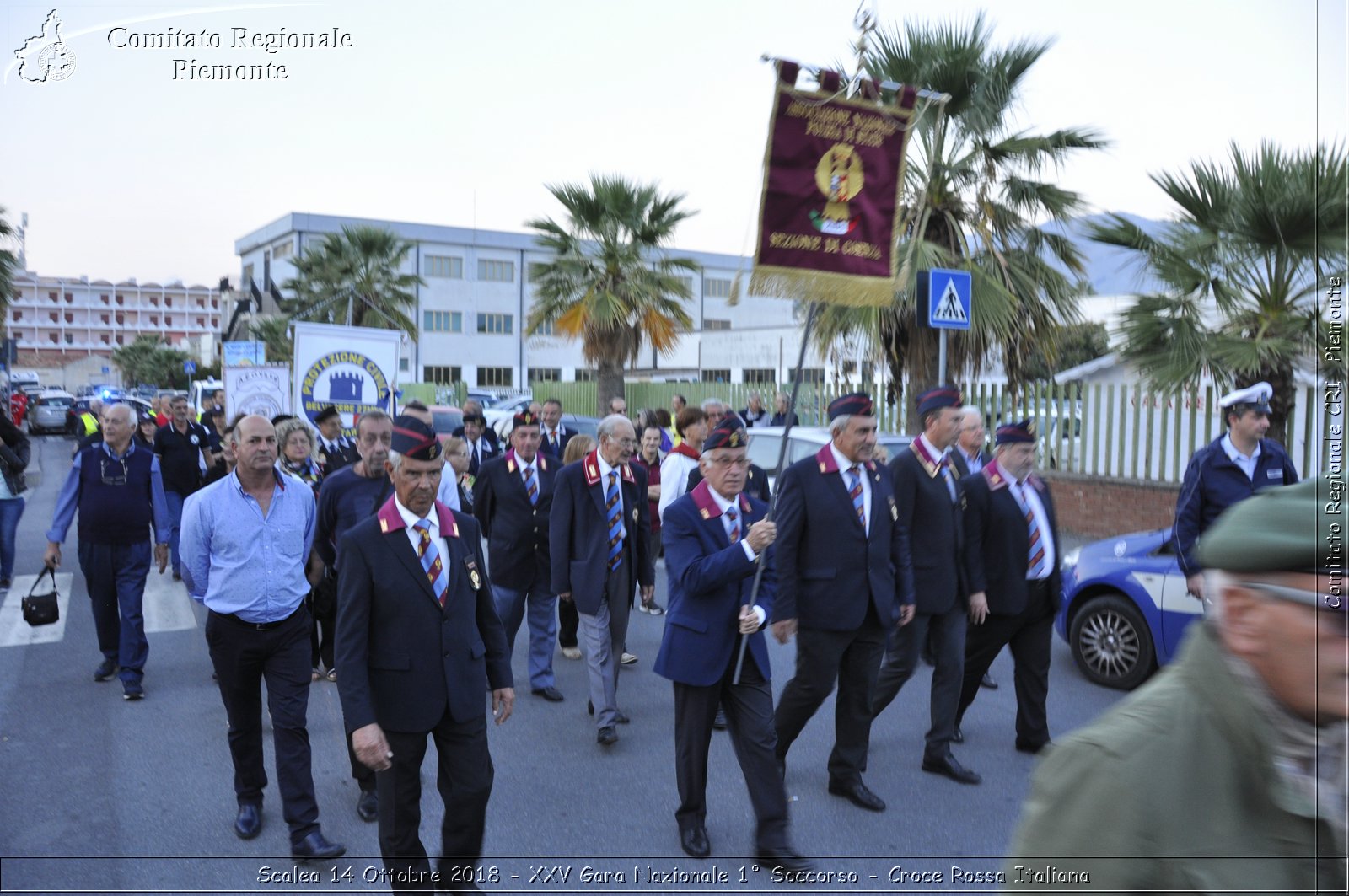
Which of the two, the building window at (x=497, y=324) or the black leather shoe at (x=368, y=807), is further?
the building window at (x=497, y=324)

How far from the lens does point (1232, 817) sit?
131 cm

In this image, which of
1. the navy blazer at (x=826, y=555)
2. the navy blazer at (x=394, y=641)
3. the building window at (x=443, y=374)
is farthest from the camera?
the building window at (x=443, y=374)

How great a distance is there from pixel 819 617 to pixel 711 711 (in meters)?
0.74

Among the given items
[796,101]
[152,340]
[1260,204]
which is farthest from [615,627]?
[152,340]

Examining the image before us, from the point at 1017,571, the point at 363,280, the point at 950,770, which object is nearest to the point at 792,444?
the point at 1017,571

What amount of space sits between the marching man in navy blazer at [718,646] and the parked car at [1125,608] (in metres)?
3.28

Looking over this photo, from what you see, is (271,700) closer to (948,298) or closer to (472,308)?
(948,298)

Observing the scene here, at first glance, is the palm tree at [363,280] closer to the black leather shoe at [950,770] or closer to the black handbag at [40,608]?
the black handbag at [40,608]

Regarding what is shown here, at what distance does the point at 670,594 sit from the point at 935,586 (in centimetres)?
166

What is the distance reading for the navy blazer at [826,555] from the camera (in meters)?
A: 4.95

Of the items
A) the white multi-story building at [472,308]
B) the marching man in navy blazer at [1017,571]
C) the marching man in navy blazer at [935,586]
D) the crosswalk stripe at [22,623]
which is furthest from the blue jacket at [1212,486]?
the white multi-story building at [472,308]

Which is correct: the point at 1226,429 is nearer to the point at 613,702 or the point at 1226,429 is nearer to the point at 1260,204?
the point at 1260,204

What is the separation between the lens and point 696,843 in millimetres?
4598

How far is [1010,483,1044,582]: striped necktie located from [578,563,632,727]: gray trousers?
2.53 meters
